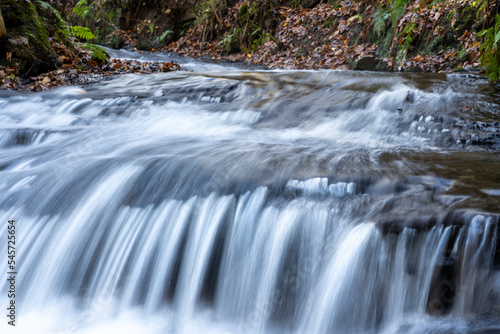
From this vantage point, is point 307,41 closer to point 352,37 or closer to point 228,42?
point 352,37

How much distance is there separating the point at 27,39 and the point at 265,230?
657 cm

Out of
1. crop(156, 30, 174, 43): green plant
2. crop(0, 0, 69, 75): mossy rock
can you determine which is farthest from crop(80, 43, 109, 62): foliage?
crop(156, 30, 174, 43): green plant

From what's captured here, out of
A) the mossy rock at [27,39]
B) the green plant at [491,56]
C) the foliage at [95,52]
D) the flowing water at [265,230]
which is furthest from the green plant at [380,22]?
the mossy rock at [27,39]

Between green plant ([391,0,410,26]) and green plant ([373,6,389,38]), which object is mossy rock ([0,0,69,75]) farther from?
green plant ([391,0,410,26])

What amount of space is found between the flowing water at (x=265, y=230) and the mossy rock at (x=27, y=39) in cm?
331

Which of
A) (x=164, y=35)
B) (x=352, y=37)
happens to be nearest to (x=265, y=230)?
(x=352, y=37)

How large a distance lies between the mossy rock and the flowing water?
3313 mm

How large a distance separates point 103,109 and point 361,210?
4372 mm

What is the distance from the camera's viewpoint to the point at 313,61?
10.3 metres

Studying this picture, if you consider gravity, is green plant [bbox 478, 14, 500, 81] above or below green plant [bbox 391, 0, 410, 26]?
below

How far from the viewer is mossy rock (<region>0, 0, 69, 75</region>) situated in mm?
7145

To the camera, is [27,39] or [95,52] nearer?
[27,39]

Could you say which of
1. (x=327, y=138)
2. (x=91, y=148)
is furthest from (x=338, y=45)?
(x=91, y=148)

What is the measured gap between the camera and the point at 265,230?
9.18 feet
